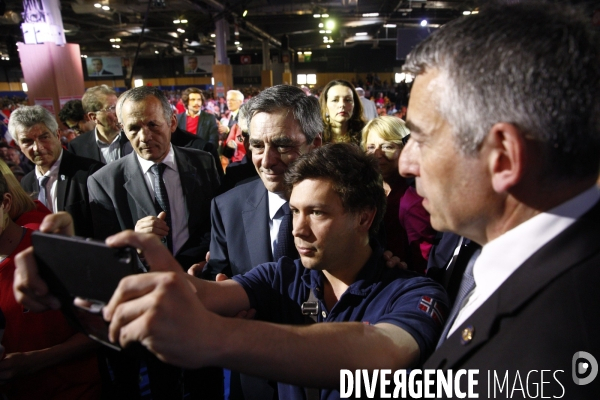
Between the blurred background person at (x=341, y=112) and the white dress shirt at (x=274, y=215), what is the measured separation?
1627 mm

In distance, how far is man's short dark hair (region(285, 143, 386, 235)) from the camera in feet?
4.66

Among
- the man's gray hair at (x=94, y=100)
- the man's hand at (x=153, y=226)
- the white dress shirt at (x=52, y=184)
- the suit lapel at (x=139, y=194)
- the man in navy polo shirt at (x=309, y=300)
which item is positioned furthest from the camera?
the man's gray hair at (x=94, y=100)

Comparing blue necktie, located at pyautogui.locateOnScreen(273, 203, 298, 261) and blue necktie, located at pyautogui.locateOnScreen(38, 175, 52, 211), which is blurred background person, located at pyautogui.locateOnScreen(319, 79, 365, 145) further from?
blue necktie, located at pyautogui.locateOnScreen(38, 175, 52, 211)

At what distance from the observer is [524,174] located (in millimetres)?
747

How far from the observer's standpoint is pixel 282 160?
188cm

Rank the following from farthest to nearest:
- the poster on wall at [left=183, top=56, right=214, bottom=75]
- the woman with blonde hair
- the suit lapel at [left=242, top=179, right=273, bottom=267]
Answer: the poster on wall at [left=183, top=56, right=214, bottom=75] → the woman with blonde hair → the suit lapel at [left=242, top=179, right=273, bottom=267]

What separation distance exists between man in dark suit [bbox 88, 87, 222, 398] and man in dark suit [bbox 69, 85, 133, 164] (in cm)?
127

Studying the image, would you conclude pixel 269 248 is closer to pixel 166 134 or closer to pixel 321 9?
pixel 166 134

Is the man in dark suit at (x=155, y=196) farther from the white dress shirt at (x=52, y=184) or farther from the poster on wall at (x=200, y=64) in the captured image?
the poster on wall at (x=200, y=64)

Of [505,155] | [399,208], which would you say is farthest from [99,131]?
[505,155]

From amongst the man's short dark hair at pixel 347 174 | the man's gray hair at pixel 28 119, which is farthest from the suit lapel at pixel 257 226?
the man's gray hair at pixel 28 119

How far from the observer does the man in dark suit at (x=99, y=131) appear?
3.74 meters

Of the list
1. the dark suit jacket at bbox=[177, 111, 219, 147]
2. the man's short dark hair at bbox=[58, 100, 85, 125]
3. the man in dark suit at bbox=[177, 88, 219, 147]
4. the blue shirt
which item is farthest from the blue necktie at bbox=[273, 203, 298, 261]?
the dark suit jacket at bbox=[177, 111, 219, 147]

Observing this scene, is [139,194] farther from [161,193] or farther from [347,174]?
[347,174]
